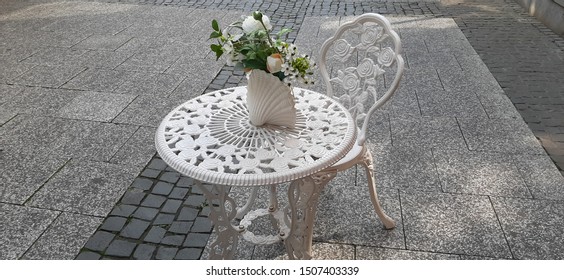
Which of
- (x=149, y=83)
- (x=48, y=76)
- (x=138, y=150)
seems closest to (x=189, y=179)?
(x=138, y=150)

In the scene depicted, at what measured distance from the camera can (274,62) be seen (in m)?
1.84

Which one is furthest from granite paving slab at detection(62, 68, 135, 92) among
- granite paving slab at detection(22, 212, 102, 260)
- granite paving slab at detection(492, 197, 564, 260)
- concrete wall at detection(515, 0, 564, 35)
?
concrete wall at detection(515, 0, 564, 35)

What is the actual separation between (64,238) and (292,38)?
424 centimetres

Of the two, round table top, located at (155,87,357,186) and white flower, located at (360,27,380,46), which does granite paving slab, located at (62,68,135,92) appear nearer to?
round table top, located at (155,87,357,186)

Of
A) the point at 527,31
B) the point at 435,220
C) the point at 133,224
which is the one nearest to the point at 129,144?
the point at 133,224

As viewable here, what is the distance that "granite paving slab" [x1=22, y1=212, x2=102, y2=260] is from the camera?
8.12ft

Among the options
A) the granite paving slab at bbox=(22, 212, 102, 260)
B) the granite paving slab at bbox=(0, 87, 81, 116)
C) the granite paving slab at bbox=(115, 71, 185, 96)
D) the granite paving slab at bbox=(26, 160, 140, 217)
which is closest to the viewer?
the granite paving slab at bbox=(22, 212, 102, 260)

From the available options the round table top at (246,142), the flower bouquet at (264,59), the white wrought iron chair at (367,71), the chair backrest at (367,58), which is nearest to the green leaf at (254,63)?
the flower bouquet at (264,59)

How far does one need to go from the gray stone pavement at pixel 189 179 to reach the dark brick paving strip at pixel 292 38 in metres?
0.02

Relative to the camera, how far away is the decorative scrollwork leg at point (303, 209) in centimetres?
211

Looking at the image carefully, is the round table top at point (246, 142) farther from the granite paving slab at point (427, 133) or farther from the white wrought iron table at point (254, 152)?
the granite paving slab at point (427, 133)

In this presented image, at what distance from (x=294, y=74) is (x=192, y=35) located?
458cm

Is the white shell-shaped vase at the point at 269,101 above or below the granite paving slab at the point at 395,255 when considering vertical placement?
above
